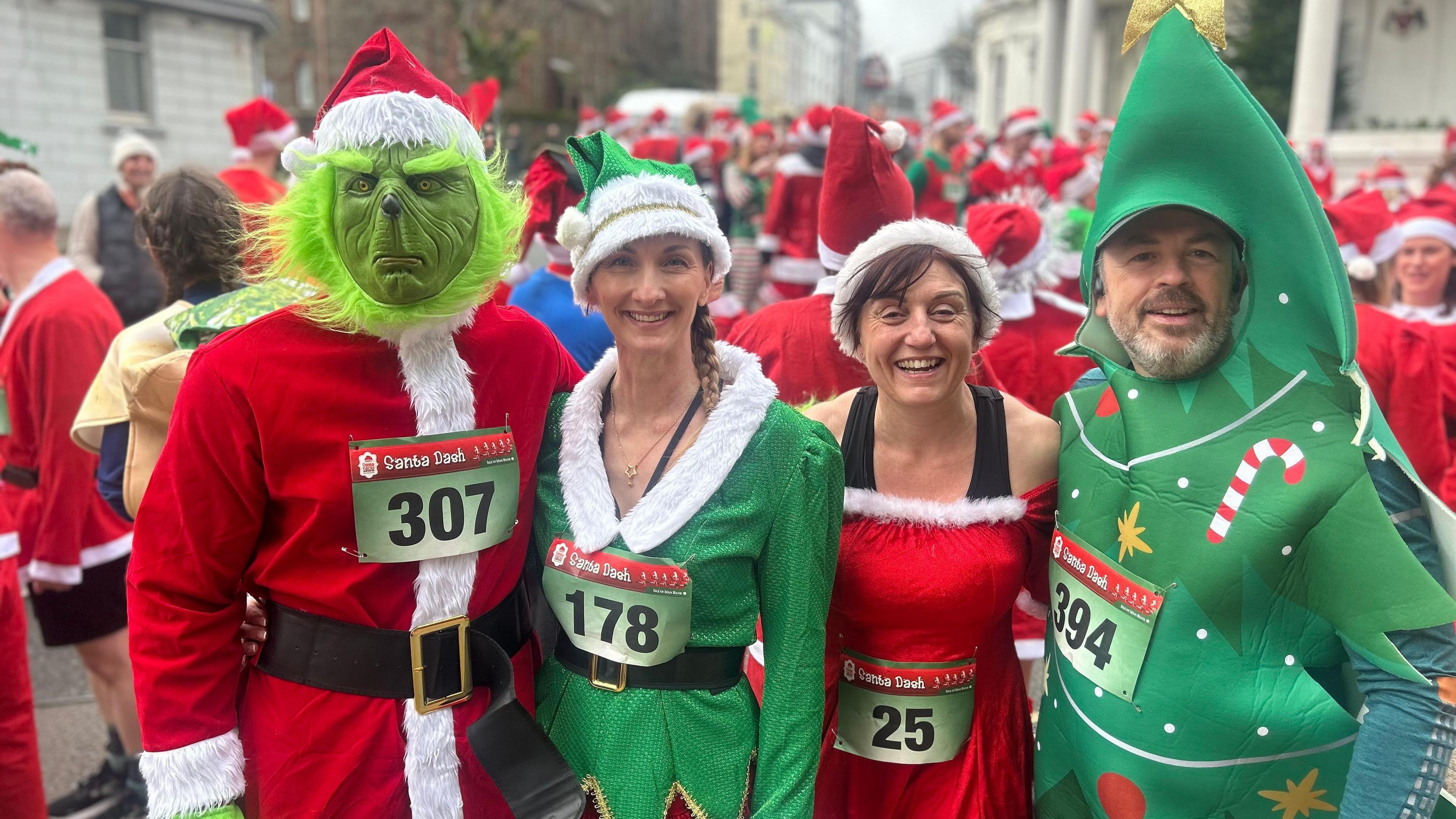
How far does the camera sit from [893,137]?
380cm

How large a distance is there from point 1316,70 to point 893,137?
20.9 metres

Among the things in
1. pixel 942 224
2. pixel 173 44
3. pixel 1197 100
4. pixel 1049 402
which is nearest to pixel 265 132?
pixel 1049 402

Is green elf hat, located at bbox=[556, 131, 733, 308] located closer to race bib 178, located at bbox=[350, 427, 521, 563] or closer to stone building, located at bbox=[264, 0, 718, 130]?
race bib 178, located at bbox=[350, 427, 521, 563]

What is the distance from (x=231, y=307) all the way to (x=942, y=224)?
1.98 m

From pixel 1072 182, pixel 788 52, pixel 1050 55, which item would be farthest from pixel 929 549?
pixel 788 52

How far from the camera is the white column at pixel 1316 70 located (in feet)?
66.1

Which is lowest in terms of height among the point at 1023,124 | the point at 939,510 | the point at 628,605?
the point at 628,605

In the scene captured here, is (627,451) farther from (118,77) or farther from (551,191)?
(118,77)

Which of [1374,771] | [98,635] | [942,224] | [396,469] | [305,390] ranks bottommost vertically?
[98,635]

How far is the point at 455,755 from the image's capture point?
2.00 meters

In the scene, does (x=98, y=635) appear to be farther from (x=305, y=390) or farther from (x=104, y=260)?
(x=104, y=260)

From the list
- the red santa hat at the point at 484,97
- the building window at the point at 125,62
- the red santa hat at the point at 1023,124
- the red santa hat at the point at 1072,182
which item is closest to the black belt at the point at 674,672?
the red santa hat at the point at 484,97

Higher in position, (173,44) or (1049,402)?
(173,44)

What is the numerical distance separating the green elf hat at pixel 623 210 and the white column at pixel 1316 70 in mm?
A: 21963
